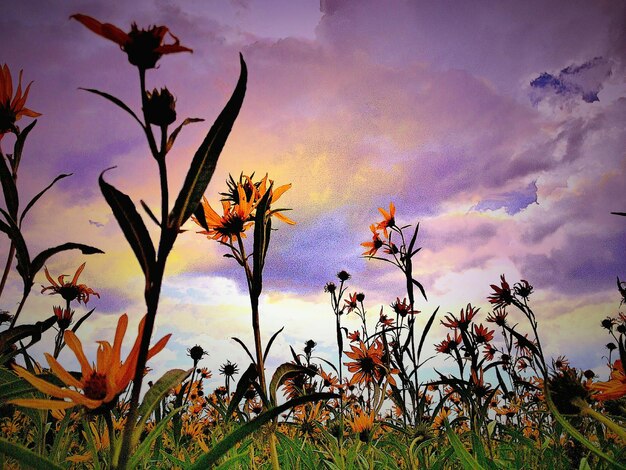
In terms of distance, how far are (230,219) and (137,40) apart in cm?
61

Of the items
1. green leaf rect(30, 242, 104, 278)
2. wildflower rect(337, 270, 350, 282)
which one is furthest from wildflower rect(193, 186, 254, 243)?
wildflower rect(337, 270, 350, 282)

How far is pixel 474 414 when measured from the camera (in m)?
1.41

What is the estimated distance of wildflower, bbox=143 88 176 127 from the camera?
448mm

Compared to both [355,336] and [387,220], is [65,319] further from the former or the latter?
[355,336]

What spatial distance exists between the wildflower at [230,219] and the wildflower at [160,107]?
0.55 m

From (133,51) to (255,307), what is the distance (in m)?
0.45

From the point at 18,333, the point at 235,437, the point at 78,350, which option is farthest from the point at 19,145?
the point at 235,437

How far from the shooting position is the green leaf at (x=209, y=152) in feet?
1.39

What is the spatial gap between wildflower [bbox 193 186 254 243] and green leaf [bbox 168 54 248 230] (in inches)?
21.8

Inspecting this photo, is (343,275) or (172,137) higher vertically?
(343,275)

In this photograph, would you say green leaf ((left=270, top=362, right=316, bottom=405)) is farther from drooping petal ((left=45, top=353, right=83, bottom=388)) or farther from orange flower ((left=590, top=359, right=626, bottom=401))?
orange flower ((left=590, top=359, right=626, bottom=401))

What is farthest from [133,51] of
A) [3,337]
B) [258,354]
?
[3,337]

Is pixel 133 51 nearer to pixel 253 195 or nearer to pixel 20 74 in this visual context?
pixel 253 195

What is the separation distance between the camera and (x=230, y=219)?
102cm
